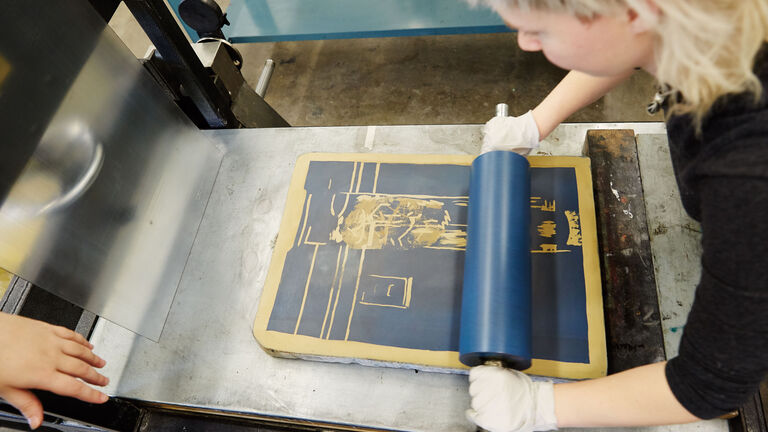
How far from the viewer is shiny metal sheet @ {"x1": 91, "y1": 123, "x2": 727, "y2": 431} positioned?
0.89 metres

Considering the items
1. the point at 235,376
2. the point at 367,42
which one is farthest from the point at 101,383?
the point at 367,42

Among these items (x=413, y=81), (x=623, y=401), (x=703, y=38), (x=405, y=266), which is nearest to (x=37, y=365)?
(x=405, y=266)

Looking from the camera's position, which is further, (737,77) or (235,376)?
(235,376)

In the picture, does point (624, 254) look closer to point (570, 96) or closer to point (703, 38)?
point (570, 96)

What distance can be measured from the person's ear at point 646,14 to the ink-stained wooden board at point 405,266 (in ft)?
1.74

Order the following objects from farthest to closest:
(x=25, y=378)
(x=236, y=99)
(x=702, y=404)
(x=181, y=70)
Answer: (x=236, y=99) → (x=181, y=70) → (x=25, y=378) → (x=702, y=404)

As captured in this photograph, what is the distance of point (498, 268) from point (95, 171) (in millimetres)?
872

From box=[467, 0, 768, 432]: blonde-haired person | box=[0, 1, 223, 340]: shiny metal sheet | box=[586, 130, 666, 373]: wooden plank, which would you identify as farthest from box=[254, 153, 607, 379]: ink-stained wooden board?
box=[0, 1, 223, 340]: shiny metal sheet

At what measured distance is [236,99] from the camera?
143cm

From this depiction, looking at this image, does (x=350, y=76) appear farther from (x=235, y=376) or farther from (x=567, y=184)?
(x=235, y=376)

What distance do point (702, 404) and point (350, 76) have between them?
222 centimetres

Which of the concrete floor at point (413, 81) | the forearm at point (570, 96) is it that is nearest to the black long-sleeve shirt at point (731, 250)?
the forearm at point (570, 96)

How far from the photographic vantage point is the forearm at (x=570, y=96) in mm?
951

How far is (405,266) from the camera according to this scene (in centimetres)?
96
